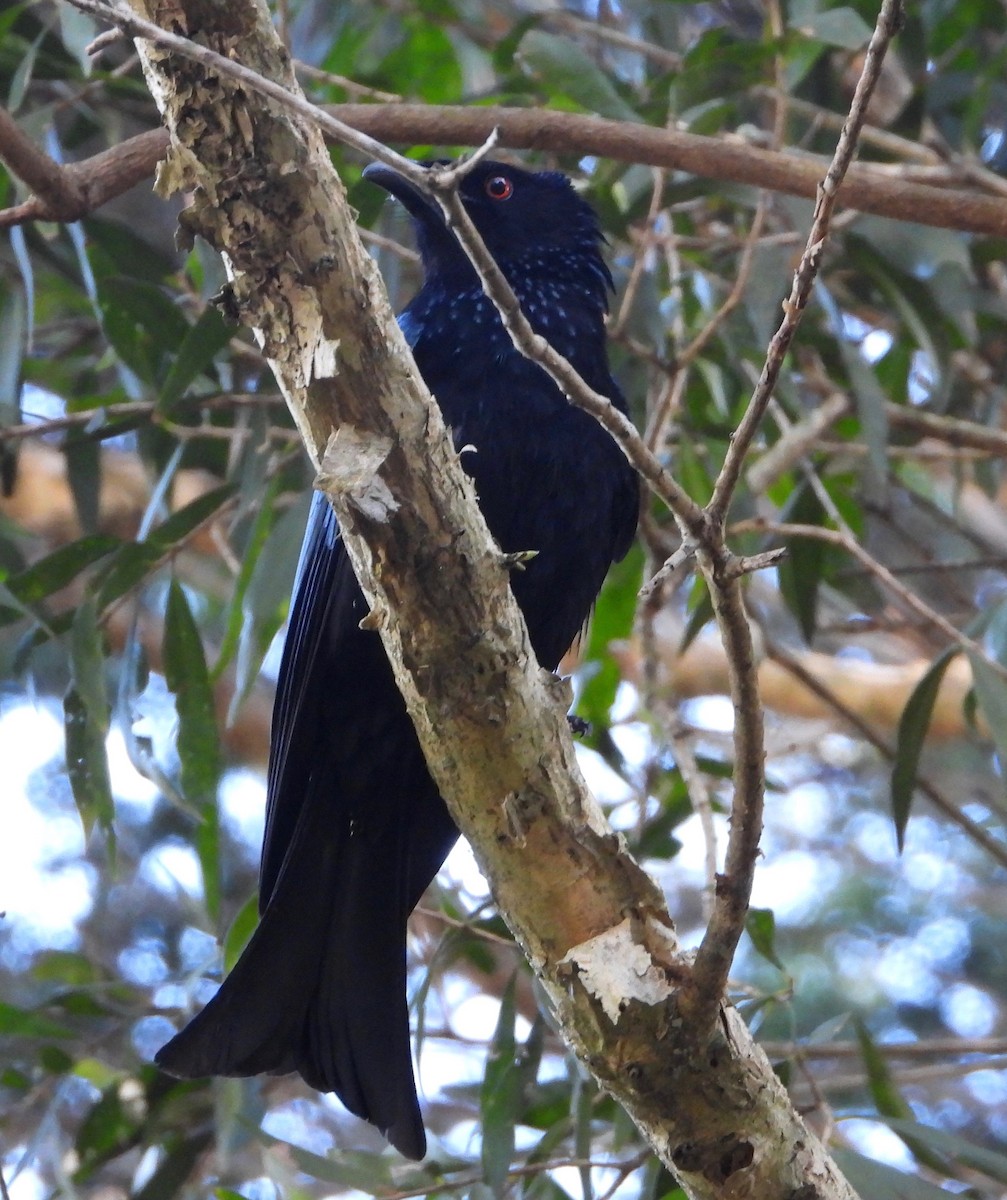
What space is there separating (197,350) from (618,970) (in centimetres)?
155

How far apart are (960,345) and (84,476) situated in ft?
7.24

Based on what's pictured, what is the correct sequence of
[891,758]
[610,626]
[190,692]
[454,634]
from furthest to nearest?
1. [610,626]
2. [891,758]
3. [190,692]
4. [454,634]

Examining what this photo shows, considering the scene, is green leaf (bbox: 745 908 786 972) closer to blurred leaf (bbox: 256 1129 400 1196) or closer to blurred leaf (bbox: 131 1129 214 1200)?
blurred leaf (bbox: 256 1129 400 1196)

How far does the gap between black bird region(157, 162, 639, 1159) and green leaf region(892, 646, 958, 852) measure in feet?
2.55

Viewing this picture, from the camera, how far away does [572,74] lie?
306 centimetres

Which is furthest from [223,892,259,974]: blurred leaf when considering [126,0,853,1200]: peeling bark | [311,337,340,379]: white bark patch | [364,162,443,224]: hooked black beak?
[311,337,340,379]: white bark patch

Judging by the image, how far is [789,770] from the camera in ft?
22.7

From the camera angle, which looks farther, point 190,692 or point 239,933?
point 190,692

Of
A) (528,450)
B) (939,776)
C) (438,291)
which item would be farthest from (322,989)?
(939,776)

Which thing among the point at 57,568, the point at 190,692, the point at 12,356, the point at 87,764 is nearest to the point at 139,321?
the point at 12,356

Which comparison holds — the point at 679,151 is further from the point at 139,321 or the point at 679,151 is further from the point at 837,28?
the point at 139,321

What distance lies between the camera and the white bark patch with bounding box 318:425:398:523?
164cm

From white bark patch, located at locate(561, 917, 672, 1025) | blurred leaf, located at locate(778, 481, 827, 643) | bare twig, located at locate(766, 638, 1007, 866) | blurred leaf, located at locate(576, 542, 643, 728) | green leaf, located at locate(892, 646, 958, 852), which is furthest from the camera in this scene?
blurred leaf, located at locate(576, 542, 643, 728)

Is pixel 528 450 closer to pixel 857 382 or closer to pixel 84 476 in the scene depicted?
pixel 857 382
